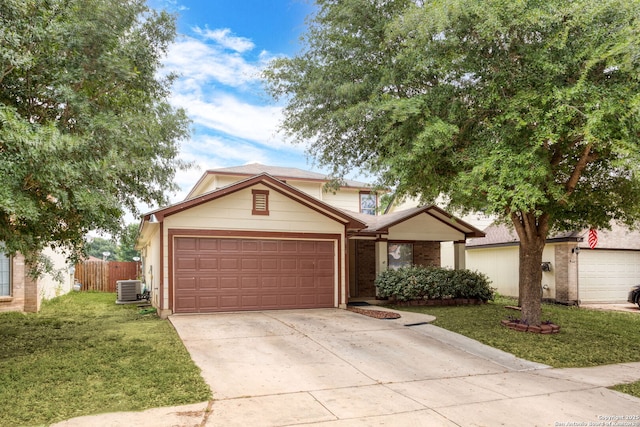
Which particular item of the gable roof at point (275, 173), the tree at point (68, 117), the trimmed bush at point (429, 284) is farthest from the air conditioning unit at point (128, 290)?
the trimmed bush at point (429, 284)

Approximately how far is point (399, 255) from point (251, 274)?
6763mm

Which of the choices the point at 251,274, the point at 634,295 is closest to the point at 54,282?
the point at 251,274

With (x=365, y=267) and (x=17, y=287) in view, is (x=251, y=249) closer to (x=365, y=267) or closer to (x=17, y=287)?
(x=365, y=267)

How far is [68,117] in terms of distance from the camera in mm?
8375

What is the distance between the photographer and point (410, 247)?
17.8 meters

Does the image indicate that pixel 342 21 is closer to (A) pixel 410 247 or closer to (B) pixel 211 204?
(B) pixel 211 204

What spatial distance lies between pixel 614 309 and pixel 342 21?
13419mm

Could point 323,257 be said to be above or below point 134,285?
above

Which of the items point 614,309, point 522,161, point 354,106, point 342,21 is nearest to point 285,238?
point 354,106

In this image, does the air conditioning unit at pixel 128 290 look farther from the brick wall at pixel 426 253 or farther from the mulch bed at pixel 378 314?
the brick wall at pixel 426 253

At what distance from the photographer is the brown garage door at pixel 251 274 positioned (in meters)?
12.5

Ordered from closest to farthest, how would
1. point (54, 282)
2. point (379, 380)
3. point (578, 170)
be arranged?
point (379, 380) → point (578, 170) → point (54, 282)

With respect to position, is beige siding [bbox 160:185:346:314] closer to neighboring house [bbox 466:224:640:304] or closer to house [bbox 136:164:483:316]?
house [bbox 136:164:483:316]

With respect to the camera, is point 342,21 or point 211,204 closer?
point 342,21
